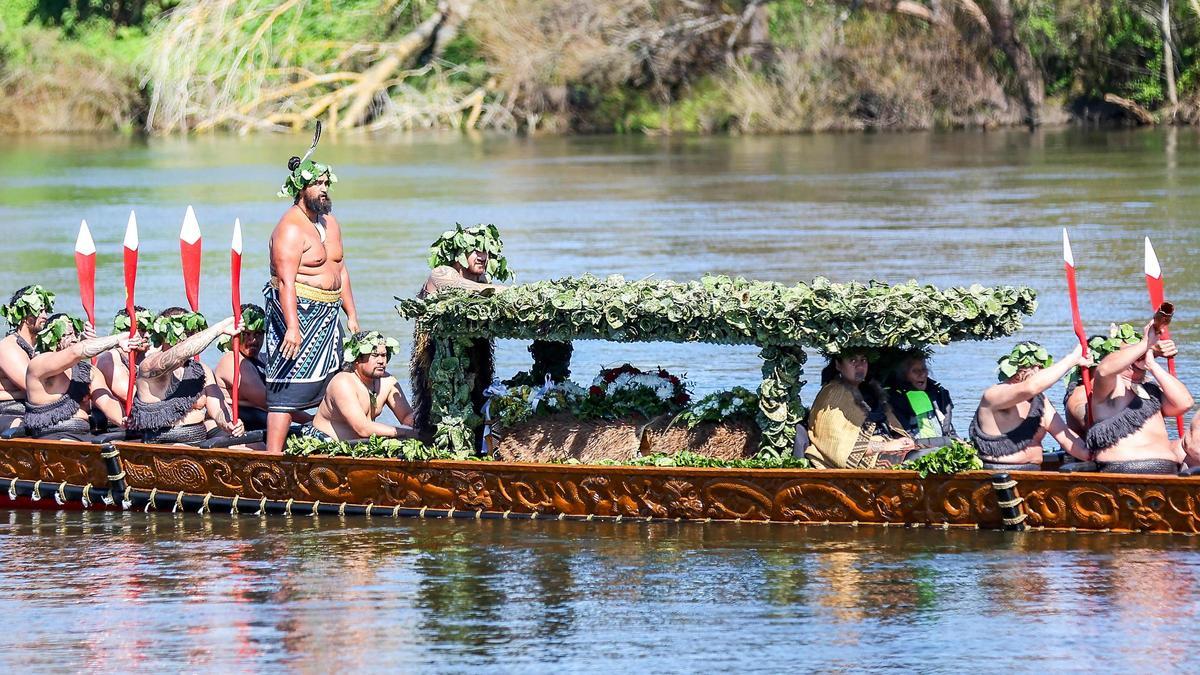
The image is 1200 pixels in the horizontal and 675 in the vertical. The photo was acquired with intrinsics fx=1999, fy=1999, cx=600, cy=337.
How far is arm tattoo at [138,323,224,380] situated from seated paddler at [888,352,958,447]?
4374 mm

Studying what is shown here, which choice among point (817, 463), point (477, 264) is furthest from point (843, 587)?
point (477, 264)

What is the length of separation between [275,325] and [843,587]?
4.08 meters

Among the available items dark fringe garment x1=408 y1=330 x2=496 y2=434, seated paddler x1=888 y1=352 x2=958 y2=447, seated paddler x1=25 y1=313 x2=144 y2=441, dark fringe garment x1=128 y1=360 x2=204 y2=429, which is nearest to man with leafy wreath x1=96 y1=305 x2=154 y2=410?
seated paddler x1=25 y1=313 x2=144 y2=441

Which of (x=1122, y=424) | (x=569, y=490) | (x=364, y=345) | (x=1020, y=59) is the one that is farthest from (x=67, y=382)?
(x=1020, y=59)

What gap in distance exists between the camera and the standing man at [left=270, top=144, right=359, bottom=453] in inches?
488

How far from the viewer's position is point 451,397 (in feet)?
40.8

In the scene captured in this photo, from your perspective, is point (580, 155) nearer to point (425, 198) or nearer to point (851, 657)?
point (425, 198)

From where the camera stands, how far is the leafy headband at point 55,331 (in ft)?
43.6

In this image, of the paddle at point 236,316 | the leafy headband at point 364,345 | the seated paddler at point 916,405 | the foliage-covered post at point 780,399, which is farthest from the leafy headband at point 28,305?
the seated paddler at point 916,405

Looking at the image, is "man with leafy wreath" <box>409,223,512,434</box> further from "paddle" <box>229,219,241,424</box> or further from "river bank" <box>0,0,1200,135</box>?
"river bank" <box>0,0,1200,135</box>

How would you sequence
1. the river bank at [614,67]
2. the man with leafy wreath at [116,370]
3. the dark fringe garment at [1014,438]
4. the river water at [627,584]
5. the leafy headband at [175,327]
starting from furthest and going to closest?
the river bank at [614,67]
the man with leafy wreath at [116,370]
the leafy headband at [175,327]
the dark fringe garment at [1014,438]
the river water at [627,584]

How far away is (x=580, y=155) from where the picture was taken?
153 ft

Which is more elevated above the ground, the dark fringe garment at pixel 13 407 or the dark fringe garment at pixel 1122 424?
the dark fringe garment at pixel 1122 424

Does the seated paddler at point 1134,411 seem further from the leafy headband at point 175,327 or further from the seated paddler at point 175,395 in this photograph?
the leafy headband at point 175,327
